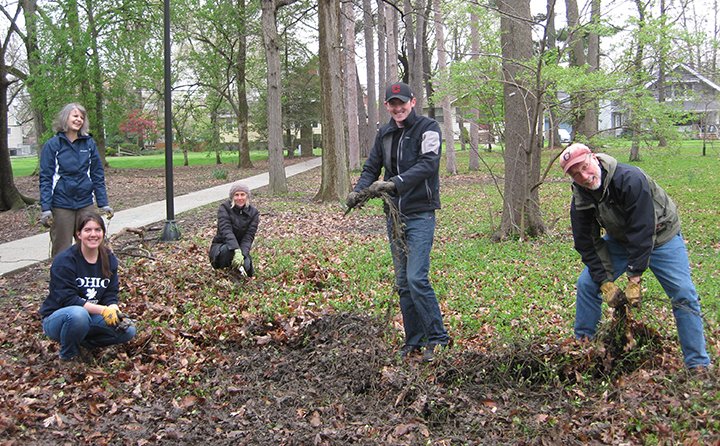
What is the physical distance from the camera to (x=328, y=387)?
4.44 meters

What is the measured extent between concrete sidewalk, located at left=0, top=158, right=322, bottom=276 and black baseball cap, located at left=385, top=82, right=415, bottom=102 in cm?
595

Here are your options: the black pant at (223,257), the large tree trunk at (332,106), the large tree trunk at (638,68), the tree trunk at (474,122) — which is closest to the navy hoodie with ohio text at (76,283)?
the black pant at (223,257)

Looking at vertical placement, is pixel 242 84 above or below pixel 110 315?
above

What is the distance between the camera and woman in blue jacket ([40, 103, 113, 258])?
249 inches

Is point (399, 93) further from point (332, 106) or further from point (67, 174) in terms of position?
point (332, 106)

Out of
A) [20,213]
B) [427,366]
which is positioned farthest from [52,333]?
[20,213]

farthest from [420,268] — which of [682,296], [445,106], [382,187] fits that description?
[445,106]

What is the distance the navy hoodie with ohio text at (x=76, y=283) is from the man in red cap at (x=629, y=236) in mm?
3638

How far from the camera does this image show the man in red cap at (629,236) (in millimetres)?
3793

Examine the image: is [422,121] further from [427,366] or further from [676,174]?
[676,174]

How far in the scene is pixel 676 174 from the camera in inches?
786

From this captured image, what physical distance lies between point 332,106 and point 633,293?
1137cm

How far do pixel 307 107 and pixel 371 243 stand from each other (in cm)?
3214

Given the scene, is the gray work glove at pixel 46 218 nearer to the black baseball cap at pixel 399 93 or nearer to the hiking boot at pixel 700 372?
the black baseball cap at pixel 399 93
